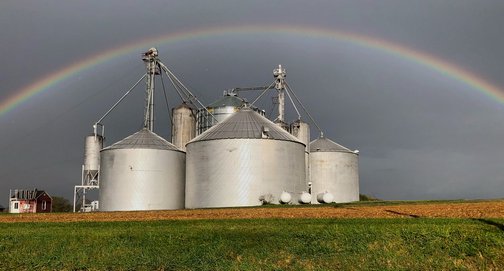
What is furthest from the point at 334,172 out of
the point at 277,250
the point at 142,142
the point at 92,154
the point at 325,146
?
the point at 277,250

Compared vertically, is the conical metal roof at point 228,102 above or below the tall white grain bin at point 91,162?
above

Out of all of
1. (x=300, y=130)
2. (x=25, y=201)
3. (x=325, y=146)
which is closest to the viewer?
(x=300, y=130)

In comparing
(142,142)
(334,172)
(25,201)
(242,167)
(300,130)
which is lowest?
(25,201)

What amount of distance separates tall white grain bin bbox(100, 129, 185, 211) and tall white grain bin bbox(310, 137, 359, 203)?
23617mm

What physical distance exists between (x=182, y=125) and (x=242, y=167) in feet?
66.9

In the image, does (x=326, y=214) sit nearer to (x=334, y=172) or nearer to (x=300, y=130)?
(x=300, y=130)

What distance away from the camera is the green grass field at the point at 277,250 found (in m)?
14.7

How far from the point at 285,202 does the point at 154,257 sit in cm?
4568

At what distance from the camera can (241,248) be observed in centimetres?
1678

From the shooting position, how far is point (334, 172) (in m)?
82.4

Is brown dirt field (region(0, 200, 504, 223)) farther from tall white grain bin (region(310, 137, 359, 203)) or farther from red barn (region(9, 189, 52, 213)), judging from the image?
red barn (region(9, 189, 52, 213))

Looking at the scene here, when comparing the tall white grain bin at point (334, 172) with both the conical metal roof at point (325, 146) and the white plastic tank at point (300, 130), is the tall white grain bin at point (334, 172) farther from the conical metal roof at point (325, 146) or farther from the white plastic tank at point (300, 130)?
the white plastic tank at point (300, 130)

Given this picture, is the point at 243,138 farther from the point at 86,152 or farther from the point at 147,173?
the point at 86,152

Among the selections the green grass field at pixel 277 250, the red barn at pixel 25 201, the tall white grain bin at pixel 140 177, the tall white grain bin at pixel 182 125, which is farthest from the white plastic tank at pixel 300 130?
the green grass field at pixel 277 250
